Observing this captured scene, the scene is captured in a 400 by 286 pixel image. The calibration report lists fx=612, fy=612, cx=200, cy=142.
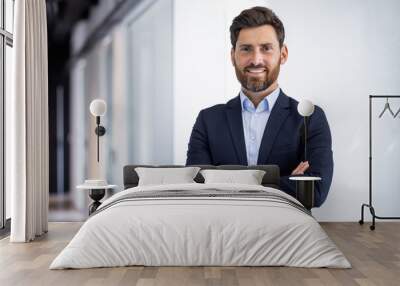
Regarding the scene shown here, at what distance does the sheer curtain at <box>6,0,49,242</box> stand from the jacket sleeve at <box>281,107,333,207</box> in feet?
9.93

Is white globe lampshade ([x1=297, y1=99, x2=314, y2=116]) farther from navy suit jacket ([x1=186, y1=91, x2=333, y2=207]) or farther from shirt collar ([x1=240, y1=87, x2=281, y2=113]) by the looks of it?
shirt collar ([x1=240, y1=87, x2=281, y2=113])

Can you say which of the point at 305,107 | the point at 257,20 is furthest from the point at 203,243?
the point at 257,20

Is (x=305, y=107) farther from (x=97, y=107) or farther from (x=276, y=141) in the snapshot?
(x=97, y=107)

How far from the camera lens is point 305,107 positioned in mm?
6934

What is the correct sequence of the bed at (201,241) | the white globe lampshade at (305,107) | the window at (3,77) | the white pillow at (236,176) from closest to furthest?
1. the bed at (201,241)
2. the white pillow at (236,176)
3. the window at (3,77)
4. the white globe lampshade at (305,107)

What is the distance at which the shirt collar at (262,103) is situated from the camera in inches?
282

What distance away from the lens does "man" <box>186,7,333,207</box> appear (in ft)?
23.2

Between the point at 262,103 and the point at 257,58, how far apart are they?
0.53m

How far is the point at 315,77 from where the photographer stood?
7.27 metres

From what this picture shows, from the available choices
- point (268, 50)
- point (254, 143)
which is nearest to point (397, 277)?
point (254, 143)

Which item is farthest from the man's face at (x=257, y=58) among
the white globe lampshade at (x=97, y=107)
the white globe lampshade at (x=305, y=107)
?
the white globe lampshade at (x=97, y=107)

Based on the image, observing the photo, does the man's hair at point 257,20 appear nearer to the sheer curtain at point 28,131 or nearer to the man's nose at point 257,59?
the man's nose at point 257,59

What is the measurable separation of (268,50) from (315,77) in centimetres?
66

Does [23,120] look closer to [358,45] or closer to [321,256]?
[321,256]
